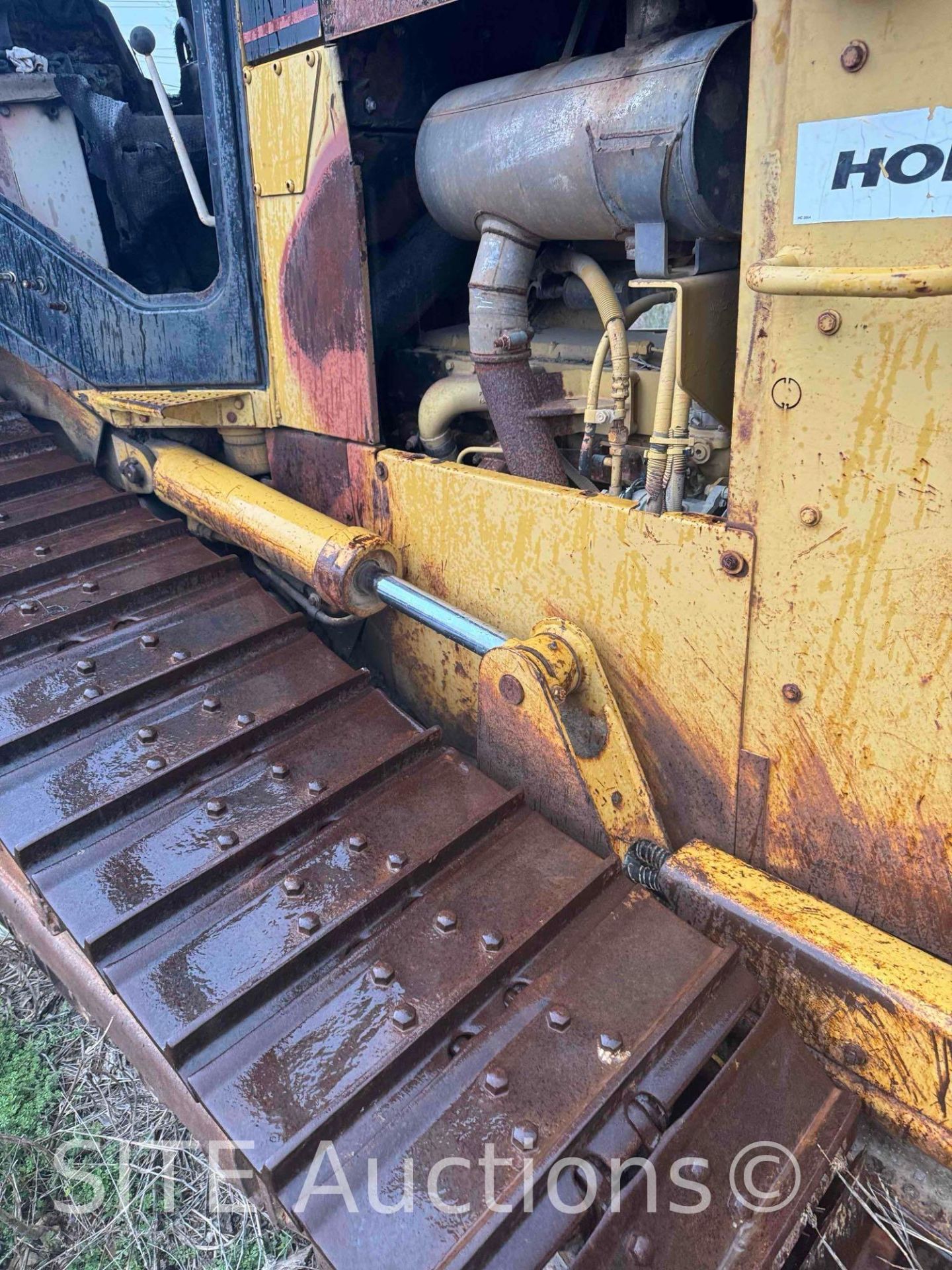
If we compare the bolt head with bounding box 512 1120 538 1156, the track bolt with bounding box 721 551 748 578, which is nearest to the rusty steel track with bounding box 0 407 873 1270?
the bolt head with bounding box 512 1120 538 1156

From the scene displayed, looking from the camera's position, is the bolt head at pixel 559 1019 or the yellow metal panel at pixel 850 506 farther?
the bolt head at pixel 559 1019

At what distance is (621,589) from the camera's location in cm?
187

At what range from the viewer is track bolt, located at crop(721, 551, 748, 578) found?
64.4 inches

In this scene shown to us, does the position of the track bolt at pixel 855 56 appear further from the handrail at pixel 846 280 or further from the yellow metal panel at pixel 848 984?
the yellow metal panel at pixel 848 984

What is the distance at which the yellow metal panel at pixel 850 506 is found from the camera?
131cm

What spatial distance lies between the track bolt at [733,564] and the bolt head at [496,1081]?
0.87 m

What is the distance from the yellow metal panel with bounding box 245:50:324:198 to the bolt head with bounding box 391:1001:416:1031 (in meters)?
1.78

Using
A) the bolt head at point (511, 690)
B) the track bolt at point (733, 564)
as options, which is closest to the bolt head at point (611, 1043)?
the bolt head at point (511, 690)

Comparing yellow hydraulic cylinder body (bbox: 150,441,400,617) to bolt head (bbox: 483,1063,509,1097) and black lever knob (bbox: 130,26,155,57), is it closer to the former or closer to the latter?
black lever knob (bbox: 130,26,155,57)

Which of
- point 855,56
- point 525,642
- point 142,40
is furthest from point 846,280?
point 142,40

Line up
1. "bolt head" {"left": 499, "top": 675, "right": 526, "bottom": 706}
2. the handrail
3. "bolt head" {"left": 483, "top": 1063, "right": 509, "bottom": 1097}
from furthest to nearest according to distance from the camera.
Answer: "bolt head" {"left": 499, "top": 675, "right": 526, "bottom": 706} → "bolt head" {"left": 483, "top": 1063, "right": 509, "bottom": 1097} → the handrail

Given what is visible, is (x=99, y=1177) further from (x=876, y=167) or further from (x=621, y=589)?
(x=876, y=167)

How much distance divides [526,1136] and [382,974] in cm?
34

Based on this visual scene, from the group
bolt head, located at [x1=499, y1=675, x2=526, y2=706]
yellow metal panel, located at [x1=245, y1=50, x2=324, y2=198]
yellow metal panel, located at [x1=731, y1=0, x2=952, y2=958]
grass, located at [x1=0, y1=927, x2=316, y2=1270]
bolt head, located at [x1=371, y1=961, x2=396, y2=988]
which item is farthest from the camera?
yellow metal panel, located at [x1=245, y1=50, x2=324, y2=198]
